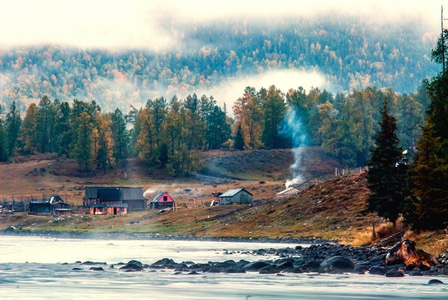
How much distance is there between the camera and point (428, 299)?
37219mm

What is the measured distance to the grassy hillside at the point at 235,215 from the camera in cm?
10544

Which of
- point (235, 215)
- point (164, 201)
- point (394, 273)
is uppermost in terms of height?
point (164, 201)

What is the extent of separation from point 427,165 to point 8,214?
12509cm

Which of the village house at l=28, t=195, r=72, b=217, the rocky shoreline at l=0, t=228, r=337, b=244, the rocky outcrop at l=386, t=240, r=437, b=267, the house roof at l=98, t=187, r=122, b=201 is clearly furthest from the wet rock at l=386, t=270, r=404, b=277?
the house roof at l=98, t=187, r=122, b=201

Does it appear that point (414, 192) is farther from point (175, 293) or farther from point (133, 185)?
point (133, 185)

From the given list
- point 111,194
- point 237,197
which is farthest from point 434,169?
point 111,194

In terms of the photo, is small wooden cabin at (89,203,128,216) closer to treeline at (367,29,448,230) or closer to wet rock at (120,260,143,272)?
treeline at (367,29,448,230)

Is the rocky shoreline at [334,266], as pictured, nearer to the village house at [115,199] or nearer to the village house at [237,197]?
the village house at [237,197]

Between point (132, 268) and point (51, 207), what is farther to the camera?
point (51, 207)

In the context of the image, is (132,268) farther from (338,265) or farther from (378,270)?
(378,270)

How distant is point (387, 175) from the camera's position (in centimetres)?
7569

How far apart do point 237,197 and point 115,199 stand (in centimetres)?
3194

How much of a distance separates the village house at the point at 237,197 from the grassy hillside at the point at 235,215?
221 cm

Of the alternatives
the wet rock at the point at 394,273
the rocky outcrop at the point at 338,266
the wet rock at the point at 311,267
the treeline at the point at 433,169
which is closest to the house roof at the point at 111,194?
the treeline at the point at 433,169
